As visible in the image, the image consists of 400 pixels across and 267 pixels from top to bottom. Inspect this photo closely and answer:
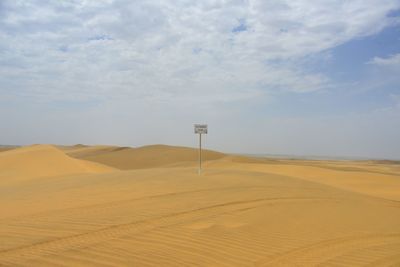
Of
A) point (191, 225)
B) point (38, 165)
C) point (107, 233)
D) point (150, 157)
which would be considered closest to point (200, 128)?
point (191, 225)

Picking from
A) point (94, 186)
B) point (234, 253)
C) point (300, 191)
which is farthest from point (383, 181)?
point (234, 253)

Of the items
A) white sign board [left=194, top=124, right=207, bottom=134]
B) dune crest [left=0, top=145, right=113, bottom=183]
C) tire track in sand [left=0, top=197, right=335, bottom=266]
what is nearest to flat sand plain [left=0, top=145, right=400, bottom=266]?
tire track in sand [left=0, top=197, right=335, bottom=266]

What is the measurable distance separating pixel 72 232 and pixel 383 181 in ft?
71.7

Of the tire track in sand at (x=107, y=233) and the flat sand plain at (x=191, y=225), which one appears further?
the flat sand plain at (x=191, y=225)

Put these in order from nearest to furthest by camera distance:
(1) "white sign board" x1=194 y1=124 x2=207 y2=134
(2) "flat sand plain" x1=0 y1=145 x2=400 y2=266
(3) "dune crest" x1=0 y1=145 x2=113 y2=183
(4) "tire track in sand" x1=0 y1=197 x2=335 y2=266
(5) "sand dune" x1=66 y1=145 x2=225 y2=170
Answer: (4) "tire track in sand" x1=0 y1=197 x2=335 y2=266
(2) "flat sand plain" x1=0 y1=145 x2=400 y2=266
(1) "white sign board" x1=194 y1=124 x2=207 y2=134
(3) "dune crest" x1=0 y1=145 x2=113 y2=183
(5) "sand dune" x1=66 y1=145 x2=225 y2=170

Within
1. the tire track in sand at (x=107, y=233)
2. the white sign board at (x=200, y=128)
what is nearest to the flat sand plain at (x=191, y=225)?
the tire track in sand at (x=107, y=233)

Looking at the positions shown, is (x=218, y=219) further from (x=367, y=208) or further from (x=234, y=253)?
(x=367, y=208)

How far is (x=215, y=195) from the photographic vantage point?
10.3m

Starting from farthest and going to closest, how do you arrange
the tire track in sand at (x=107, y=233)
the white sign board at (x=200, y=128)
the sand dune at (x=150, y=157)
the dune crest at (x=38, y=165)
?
1. the sand dune at (x=150, y=157)
2. the dune crest at (x=38, y=165)
3. the white sign board at (x=200, y=128)
4. the tire track in sand at (x=107, y=233)

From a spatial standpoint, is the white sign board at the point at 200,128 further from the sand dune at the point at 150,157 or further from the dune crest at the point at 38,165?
the sand dune at the point at 150,157

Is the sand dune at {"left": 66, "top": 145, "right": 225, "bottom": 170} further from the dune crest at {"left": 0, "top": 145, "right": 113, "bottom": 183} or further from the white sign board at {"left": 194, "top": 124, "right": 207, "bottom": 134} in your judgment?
the white sign board at {"left": 194, "top": 124, "right": 207, "bottom": 134}

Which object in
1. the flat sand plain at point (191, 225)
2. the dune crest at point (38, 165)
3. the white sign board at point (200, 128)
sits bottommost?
the flat sand plain at point (191, 225)

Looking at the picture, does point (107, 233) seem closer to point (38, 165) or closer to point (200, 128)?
point (200, 128)

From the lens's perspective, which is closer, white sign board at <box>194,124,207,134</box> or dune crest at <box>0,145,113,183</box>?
white sign board at <box>194,124,207,134</box>
